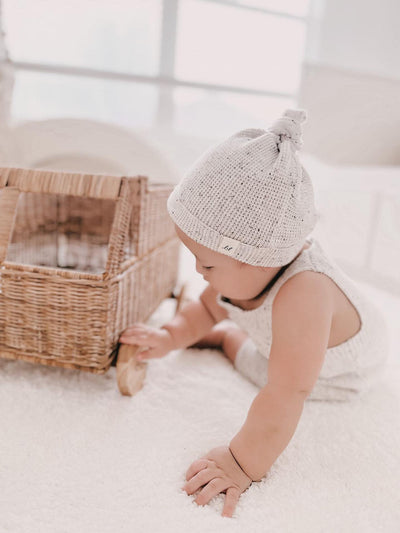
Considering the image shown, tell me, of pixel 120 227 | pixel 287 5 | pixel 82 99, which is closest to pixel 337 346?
pixel 120 227

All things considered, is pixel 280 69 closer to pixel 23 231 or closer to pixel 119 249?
pixel 23 231

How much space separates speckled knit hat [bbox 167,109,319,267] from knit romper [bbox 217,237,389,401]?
0.09m

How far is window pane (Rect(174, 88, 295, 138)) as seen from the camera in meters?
2.49

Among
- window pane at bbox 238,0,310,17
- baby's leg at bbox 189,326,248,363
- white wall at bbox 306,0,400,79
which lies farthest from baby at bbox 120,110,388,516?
window pane at bbox 238,0,310,17

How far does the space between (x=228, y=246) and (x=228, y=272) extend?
6cm

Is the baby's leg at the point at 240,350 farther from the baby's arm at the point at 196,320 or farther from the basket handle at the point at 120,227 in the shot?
the basket handle at the point at 120,227

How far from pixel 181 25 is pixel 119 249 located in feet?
7.27

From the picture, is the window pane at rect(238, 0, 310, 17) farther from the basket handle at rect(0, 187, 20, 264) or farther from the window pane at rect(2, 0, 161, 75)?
the basket handle at rect(0, 187, 20, 264)

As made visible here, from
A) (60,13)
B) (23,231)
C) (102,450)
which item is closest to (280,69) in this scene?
(60,13)

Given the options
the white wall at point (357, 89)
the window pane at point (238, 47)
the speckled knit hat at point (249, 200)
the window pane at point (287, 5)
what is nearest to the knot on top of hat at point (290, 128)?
the speckled knit hat at point (249, 200)

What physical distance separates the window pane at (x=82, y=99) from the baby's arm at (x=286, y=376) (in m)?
2.01

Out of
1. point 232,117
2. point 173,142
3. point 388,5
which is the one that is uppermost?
point 388,5

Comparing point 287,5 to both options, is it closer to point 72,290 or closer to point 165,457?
point 72,290

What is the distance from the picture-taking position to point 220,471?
0.50 m
